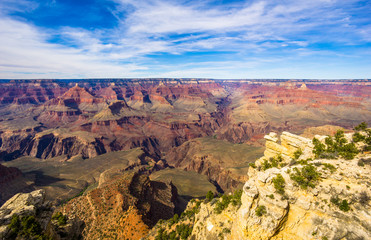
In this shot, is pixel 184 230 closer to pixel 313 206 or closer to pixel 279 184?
pixel 279 184

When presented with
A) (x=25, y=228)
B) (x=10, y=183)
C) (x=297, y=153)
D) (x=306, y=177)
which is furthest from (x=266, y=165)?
(x=10, y=183)

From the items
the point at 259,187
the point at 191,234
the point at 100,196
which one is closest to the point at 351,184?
the point at 259,187

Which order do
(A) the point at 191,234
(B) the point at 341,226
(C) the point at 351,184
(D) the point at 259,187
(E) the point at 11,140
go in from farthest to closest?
(E) the point at 11,140 → (A) the point at 191,234 → (D) the point at 259,187 → (C) the point at 351,184 → (B) the point at 341,226

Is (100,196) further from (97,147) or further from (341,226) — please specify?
(97,147)


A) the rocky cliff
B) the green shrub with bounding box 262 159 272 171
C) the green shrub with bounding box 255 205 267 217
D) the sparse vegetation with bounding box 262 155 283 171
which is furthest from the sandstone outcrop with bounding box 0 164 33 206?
the green shrub with bounding box 255 205 267 217

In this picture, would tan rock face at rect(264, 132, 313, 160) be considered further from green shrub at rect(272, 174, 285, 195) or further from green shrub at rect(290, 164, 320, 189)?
green shrub at rect(272, 174, 285, 195)

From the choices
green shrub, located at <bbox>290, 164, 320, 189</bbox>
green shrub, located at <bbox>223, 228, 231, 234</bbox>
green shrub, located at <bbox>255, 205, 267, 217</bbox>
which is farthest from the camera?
green shrub, located at <bbox>223, 228, 231, 234</bbox>

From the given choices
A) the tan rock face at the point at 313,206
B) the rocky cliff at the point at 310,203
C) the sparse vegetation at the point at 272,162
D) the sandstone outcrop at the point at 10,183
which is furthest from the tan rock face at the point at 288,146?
the sandstone outcrop at the point at 10,183
